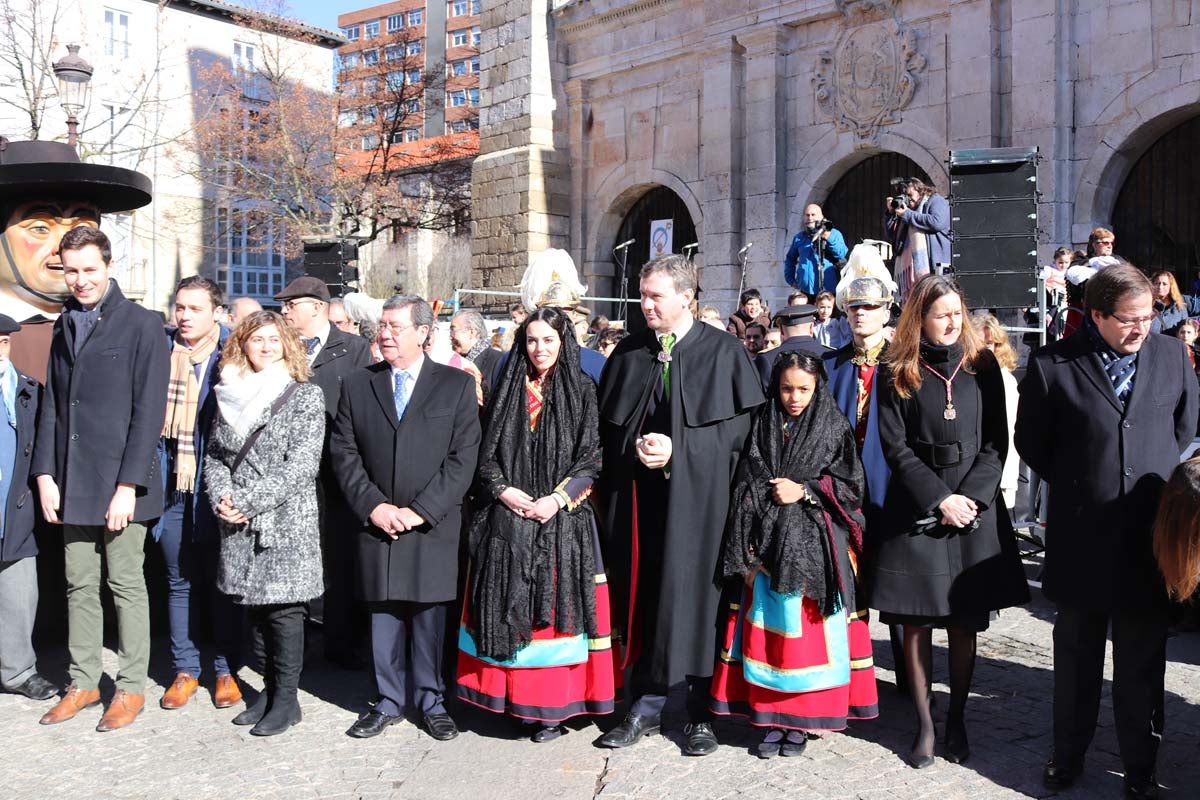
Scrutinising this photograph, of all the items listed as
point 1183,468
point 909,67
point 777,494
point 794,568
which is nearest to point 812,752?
point 794,568

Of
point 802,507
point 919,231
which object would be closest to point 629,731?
point 802,507

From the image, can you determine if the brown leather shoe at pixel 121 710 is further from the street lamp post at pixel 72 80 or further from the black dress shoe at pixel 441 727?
the street lamp post at pixel 72 80

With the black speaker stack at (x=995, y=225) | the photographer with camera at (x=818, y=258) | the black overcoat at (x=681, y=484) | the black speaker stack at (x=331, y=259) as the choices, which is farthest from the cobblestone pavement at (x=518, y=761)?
the black speaker stack at (x=331, y=259)

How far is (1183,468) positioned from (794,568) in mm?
1415

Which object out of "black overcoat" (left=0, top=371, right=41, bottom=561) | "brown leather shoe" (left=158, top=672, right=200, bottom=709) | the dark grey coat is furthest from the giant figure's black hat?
"brown leather shoe" (left=158, top=672, right=200, bottom=709)

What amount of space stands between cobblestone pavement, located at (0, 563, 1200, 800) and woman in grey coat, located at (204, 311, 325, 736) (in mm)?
341

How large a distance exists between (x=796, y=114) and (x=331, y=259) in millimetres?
7837

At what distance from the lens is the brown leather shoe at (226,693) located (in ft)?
17.4

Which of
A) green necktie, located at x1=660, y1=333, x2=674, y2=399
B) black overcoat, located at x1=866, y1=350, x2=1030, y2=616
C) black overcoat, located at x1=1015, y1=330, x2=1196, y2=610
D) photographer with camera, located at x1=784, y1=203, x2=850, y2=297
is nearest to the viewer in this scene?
black overcoat, located at x1=1015, y1=330, x2=1196, y2=610

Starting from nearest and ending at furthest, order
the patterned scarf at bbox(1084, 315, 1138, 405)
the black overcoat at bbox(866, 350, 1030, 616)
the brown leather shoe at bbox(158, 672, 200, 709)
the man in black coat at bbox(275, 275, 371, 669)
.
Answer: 1. the patterned scarf at bbox(1084, 315, 1138, 405)
2. the black overcoat at bbox(866, 350, 1030, 616)
3. the brown leather shoe at bbox(158, 672, 200, 709)
4. the man in black coat at bbox(275, 275, 371, 669)

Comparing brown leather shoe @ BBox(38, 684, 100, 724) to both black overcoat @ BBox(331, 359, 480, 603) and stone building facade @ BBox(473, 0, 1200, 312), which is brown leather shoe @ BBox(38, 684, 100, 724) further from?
stone building facade @ BBox(473, 0, 1200, 312)

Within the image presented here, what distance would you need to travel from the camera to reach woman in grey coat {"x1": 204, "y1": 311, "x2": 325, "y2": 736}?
4.85 metres

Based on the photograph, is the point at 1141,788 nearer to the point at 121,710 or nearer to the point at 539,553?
the point at 539,553

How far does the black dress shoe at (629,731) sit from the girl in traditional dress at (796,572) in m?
0.34
